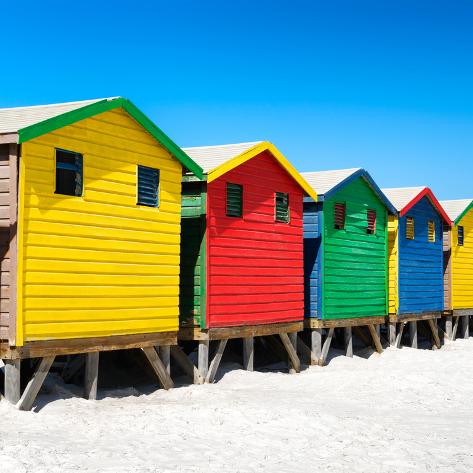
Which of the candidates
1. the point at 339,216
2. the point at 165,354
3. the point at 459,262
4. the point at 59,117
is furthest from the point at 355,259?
the point at 59,117

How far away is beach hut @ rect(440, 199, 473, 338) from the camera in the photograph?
31.4 m

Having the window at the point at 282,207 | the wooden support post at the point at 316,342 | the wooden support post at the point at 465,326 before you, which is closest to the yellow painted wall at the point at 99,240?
the window at the point at 282,207

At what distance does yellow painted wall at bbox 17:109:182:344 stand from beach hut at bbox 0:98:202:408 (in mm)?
19

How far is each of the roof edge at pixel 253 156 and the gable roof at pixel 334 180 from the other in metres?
0.97

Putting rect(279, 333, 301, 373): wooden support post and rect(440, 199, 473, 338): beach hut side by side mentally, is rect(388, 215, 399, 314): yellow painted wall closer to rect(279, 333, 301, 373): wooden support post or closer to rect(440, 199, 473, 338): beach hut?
rect(440, 199, 473, 338): beach hut

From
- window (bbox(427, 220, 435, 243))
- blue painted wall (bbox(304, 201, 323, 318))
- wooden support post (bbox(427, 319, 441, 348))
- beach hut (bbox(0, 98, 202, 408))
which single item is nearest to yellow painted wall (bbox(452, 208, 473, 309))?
wooden support post (bbox(427, 319, 441, 348))

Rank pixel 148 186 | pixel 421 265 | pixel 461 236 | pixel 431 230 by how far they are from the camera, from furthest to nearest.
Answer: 1. pixel 461 236
2. pixel 431 230
3. pixel 421 265
4. pixel 148 186

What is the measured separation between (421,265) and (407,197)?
2.51m

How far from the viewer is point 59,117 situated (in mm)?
13578

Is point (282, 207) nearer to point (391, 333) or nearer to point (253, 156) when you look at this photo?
point (253, 156)

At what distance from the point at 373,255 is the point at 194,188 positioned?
9.02 meters

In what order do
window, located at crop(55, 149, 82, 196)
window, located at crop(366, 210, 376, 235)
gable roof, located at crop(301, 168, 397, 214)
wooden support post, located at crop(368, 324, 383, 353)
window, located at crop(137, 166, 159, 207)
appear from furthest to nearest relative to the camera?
1. wooden support post, located at crop(368, 324, 383, 353)
2. window, located at crop(366, 210, 376, 235)
3. gable roof, located at crop(301, 168, 397, 214)
4. window, located at crop(137, 166, 159, 207)
5. window, located at crop(55, 149, 82, 196)

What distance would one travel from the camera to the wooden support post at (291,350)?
67.6 ft

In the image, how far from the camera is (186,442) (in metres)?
12.0
